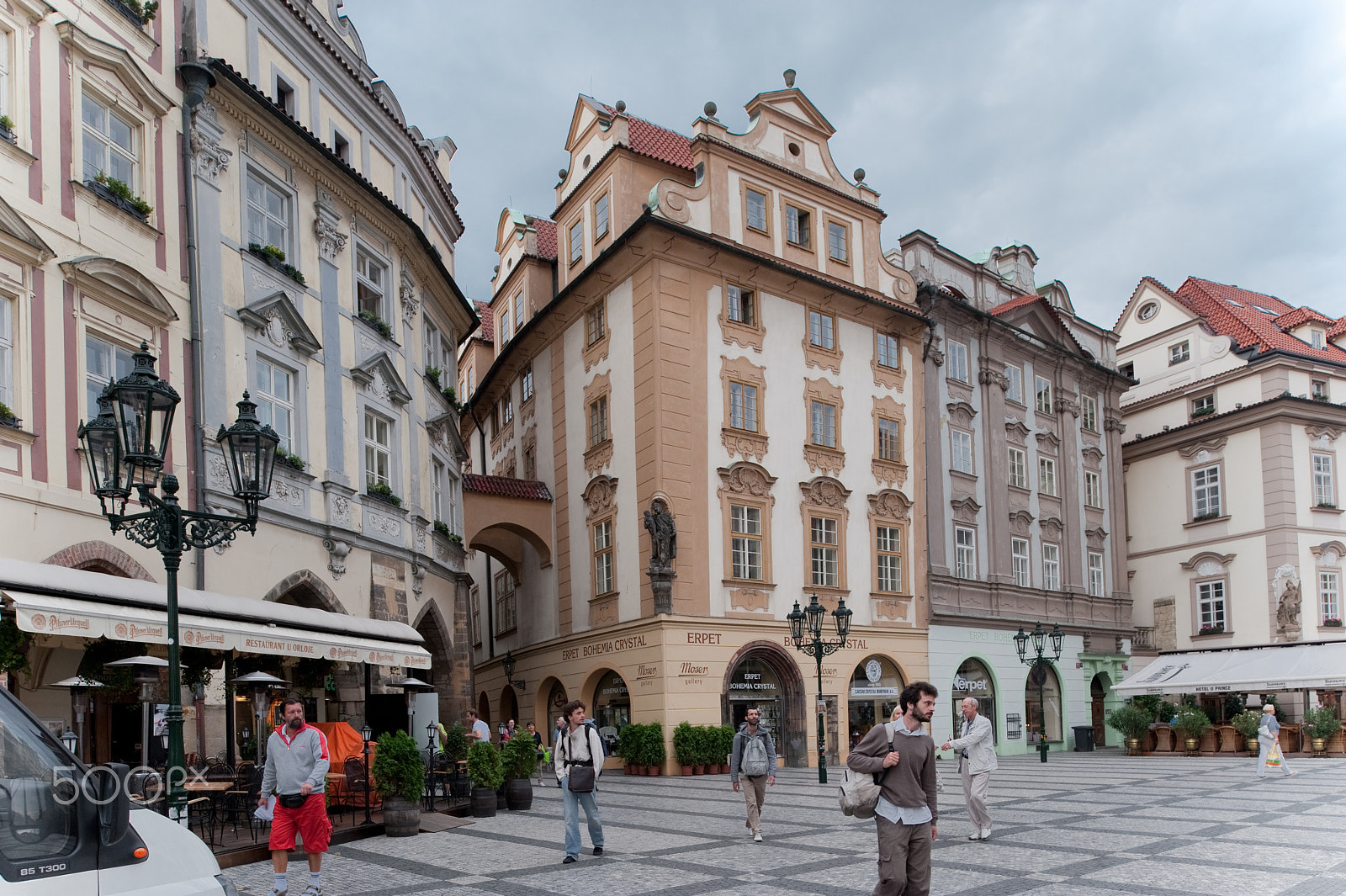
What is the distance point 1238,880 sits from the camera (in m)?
10.6

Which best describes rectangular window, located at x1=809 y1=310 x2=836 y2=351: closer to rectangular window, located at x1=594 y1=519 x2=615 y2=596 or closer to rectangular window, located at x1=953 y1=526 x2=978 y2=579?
rectangular window, located at x1=953 y1=526 x2=978 y2=579

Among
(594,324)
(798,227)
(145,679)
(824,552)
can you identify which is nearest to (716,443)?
(824,552)

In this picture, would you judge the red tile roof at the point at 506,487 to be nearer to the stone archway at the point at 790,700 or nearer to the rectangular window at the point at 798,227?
the stone archway at the point at 790,700

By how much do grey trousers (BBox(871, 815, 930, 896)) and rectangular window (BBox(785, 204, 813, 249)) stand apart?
26.3 m

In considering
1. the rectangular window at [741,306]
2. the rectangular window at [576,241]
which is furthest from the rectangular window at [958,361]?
the rectangular window at [576,241]

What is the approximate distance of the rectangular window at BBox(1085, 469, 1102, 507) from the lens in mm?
43031

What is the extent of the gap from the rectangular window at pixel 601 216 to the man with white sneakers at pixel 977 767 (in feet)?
70.0

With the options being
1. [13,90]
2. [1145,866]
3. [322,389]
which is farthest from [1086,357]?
[13,90]

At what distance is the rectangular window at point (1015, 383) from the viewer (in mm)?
39812

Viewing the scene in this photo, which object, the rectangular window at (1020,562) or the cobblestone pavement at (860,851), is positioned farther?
the rectangular window at (1020,562)

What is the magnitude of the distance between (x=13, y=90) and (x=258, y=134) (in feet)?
18.4

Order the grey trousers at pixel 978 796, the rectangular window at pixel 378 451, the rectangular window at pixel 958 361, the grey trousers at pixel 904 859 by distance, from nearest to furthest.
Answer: the grey trousers at pixel 904 859 → the grey trousers at pixel 978 796 → the rectangular window at pixel 378 451 → the rectangular window at pixel 958 361

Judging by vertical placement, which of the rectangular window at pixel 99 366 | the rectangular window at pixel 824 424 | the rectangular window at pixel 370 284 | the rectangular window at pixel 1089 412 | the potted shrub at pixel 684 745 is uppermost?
the rectangular window at pixel 370 284

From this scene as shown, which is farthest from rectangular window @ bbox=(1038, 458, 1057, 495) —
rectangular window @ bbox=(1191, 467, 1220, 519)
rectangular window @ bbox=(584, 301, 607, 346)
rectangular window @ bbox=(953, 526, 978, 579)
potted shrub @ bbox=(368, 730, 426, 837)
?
potted shrub @ bbox=(368, 730, 426, 837)
